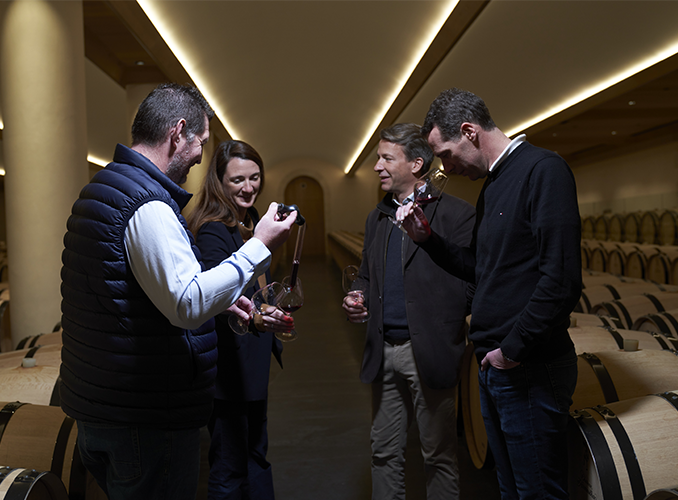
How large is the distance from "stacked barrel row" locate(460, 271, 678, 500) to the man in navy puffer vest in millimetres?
1212

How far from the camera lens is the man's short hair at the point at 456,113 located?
1.61m

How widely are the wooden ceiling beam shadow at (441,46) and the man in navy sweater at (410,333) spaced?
13.3 feet

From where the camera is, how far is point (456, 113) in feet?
A: 5.29

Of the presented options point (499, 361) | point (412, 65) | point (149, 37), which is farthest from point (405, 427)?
point (412, 65)

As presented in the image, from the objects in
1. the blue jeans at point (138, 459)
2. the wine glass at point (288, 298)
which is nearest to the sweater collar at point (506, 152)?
the wine glass at point (288, 298)

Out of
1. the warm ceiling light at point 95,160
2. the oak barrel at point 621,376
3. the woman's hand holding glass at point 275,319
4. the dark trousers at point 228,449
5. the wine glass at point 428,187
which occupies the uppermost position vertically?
the warm ceiling light at point 95,160

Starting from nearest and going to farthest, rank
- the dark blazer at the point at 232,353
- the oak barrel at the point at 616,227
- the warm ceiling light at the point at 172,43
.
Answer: the dark blazer at the point at 232,353
the warm ceiling light at the point at 172,43
the oak barrel at the point at 616,227

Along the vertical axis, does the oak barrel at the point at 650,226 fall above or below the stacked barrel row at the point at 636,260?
above

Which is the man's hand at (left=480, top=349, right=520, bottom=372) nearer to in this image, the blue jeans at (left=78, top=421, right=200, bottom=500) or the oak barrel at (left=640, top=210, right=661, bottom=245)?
the blue jeans at (left=78, top=421, right=200, bottom=500)

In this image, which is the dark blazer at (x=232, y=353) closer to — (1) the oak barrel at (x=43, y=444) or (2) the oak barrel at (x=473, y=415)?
(1) the oak barrel at (x=43, y=444)

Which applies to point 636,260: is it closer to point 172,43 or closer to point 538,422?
point 538,422

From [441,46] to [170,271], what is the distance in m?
6.39

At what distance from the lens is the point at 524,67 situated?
7.41m

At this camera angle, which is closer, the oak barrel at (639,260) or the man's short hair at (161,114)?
the man's short hair at (161,114)
